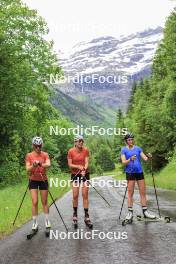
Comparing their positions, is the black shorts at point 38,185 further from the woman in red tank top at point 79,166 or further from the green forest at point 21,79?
the green forest at point 21,79

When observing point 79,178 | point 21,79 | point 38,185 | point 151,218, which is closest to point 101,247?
point 38,185

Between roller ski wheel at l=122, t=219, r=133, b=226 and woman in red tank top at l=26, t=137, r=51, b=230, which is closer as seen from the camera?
woman in red tank top at l=26, t=137, r=51, b=230

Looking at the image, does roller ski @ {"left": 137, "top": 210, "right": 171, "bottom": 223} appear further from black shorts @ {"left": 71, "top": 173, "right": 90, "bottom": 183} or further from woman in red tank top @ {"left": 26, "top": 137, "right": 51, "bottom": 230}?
woman in red tank top @ {"left": 26, "top": 137, "right": 51, "bottom": 230}

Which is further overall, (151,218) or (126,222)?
(151,218)

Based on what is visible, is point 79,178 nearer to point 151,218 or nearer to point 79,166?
point 79,166

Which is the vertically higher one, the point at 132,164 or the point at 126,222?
the point at 132,164

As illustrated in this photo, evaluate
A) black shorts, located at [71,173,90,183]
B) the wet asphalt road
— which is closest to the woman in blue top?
the wet asphalt road

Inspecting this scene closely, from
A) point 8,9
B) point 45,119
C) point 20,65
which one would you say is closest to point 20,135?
point 45,119

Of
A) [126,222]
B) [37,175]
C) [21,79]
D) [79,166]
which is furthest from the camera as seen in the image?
[21,79]

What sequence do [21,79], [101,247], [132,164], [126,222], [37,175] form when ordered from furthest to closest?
[21,79] → [132,164] → [126,222] → [37,175] → [101,247]

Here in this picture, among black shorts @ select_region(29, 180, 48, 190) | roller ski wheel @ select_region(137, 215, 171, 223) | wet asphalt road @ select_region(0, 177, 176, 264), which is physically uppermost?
black shorts @ select_region(29, 180, 48, 190)

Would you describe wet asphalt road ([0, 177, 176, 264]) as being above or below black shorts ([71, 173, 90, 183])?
below

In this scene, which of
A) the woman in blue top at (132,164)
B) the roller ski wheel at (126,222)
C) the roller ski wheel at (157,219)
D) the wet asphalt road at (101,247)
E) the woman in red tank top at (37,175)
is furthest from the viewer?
the woman in blue top at (132,164)

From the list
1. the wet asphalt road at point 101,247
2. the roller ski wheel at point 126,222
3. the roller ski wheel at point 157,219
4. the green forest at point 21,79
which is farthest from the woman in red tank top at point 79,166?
the green forest at point 21,79
